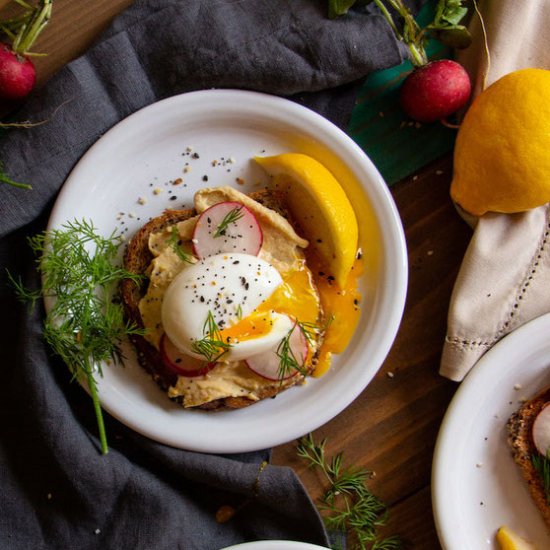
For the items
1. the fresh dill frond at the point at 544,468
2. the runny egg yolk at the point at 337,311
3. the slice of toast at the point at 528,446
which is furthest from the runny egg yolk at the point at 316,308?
the fresh dill frond at the point at 544,468

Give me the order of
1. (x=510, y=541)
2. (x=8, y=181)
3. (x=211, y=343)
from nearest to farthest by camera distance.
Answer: (x=211, y=343)
(x=8, y=181)
(x=510, y=541)

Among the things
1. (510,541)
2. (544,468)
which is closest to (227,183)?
(544,468)

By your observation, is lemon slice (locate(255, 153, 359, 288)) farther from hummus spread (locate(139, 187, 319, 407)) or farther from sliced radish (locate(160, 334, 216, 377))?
sliced radish (locate(160, 334, 216, 377))

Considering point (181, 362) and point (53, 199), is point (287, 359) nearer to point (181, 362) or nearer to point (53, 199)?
point (181, 362)

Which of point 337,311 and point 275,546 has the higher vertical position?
point 337,311

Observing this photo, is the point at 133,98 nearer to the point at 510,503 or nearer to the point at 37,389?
the point at 37,389

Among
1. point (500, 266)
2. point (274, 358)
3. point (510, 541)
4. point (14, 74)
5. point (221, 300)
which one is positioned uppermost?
point (14, 74)

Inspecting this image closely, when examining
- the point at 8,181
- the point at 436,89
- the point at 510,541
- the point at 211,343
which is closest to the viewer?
the point at 211,343
